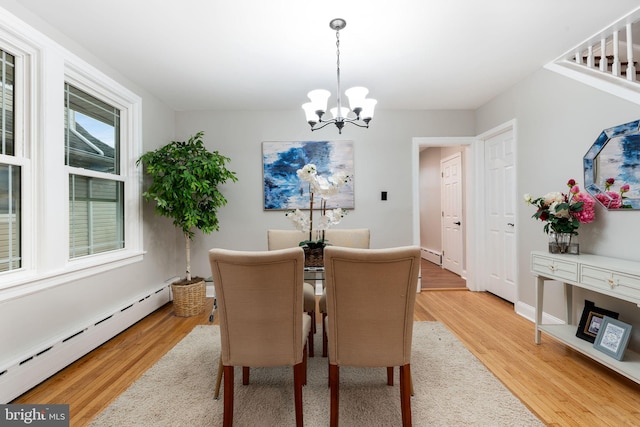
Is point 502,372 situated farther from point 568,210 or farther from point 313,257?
point 313,257

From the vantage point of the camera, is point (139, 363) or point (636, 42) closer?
point (139, 363)

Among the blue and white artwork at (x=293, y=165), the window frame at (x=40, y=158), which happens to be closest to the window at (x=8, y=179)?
the window frame at (x=40, y=158)

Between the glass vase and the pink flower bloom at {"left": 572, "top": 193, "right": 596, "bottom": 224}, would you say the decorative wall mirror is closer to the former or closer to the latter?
the pink flower bloom at {"left": 572, "top": 193, "right": 596, "bottom": 224}

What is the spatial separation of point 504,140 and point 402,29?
2.10 meters

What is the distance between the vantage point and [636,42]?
2.63 m

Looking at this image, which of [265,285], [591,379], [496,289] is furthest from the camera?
[496,289]

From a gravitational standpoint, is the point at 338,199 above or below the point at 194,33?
below

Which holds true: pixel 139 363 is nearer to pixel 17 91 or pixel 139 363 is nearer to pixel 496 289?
pixel 17 91

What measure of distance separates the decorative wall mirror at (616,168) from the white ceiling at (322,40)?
794 mm

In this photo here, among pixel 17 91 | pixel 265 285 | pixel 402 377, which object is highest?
pixel 17 91

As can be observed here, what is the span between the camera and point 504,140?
11.7ft

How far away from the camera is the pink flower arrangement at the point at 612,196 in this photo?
215 centimetres

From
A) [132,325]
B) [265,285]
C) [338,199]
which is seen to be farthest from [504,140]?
[132,325]

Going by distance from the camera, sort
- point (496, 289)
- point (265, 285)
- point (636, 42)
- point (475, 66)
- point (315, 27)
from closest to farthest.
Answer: point (265, 285) → point (315, 27) → point (636, 42) → point (475, 66) → point (496, 289)
